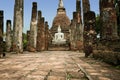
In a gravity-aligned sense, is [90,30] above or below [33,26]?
below

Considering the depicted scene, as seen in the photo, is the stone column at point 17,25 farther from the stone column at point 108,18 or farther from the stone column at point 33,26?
the stone column at point 108,18

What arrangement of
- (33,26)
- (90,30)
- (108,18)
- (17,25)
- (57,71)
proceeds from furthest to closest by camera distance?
(33,26), (17,25), (90,30), (108,18), (57,71)

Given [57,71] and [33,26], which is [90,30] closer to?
[57,71]

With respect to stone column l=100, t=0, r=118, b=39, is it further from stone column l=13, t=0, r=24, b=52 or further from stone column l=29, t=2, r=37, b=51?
stone column l=29, t=2, r=37, b=51

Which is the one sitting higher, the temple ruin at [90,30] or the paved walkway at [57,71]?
the temple ruin at [90,30]

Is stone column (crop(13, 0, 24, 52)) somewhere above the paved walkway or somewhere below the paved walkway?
above

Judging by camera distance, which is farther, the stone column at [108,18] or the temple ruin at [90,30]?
the stone column at [108,18]

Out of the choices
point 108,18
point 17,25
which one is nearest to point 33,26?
point 17,25

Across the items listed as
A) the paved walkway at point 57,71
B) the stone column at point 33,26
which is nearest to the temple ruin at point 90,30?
the stone column at point 33,26

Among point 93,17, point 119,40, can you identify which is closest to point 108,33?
point 93,17

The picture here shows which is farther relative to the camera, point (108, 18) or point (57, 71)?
point (108, 18)

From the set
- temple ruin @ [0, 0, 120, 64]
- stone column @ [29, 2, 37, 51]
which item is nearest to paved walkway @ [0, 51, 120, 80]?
temple ruin @ [0, 0, 120, 64]

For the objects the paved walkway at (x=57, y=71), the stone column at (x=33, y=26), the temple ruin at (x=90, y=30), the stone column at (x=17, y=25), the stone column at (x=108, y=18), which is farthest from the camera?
the stone column at (x=33, y=26)

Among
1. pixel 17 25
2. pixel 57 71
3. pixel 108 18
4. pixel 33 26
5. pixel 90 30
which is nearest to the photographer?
pixel 57 71
